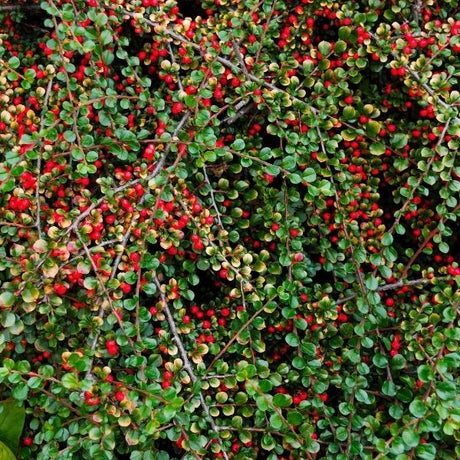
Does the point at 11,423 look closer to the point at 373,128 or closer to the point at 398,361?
the point at 398,361

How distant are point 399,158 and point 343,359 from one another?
2.37ft

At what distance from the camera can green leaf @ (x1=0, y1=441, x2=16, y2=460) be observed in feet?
5.10

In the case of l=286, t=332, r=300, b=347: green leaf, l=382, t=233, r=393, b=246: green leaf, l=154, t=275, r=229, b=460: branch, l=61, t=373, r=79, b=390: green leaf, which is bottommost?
l=154, t=275, r=229, b=460: branch

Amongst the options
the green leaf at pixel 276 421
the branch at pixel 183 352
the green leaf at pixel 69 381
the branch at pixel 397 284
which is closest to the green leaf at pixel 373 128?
the branch at pixel 397 284

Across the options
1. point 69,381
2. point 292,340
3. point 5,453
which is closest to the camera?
point 69,381

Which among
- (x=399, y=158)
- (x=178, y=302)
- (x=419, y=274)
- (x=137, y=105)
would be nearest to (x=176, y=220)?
(x=178, y=302)

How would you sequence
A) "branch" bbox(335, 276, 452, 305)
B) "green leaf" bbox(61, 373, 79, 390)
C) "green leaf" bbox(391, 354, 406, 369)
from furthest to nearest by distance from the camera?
"branch" bbox(335, 276, 452, 305) < "green leaf" bbox(391, 354, 406, 369) < "green leaf" bbox(61, 373, 79, 390)

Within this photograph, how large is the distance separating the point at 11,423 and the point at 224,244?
0.85 m

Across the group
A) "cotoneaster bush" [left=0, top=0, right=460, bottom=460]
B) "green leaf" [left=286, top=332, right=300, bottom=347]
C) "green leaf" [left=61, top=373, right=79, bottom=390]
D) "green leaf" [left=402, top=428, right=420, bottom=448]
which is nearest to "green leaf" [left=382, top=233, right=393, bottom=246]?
"cotoneaster bush" [left=0, top=0, right=460, bottom=460]

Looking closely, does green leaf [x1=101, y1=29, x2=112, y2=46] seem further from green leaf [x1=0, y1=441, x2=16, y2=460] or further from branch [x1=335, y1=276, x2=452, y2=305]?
green leaf [x1=0, y1=441, x2=16, y2=460]

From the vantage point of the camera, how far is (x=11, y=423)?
5.36 feet

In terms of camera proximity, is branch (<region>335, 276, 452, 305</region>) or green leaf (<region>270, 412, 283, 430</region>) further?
branch (<region>335, 276, 452, 305</region>)

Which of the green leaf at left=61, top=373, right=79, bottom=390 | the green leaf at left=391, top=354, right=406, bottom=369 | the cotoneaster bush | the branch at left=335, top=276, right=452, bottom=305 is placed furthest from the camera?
the branch at left=335, top=276, right=452, bottom=305

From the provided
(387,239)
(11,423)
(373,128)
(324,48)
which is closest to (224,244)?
(387,239)
